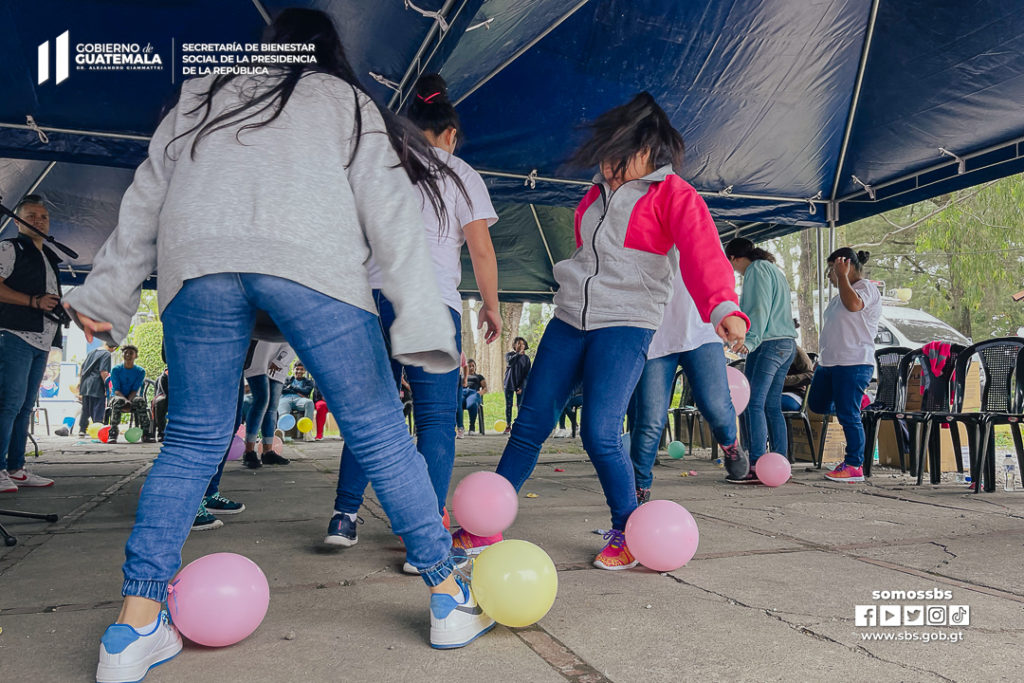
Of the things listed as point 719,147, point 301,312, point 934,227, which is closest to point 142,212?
point 301,312

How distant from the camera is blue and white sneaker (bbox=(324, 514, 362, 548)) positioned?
9.80 ft

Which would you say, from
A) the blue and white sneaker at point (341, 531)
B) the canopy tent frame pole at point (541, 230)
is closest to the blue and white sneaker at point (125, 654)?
the blue and white sneaker at point (341, 531)

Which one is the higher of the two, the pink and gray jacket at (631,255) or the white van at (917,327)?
the white van at (917,327)

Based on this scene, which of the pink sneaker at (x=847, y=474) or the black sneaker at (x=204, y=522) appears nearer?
the black sneaker at (x=204, y=522)

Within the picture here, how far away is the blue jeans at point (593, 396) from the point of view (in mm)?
2754

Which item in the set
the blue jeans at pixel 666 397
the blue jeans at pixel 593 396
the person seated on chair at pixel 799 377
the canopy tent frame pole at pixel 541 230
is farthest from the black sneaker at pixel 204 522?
the canopy tent frame pole at pixel 541 230

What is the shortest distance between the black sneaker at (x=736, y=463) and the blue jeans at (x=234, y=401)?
395 centimetres

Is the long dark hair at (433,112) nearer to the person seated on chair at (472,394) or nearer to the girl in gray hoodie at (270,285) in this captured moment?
the girl in gray hoodie at (270,285)

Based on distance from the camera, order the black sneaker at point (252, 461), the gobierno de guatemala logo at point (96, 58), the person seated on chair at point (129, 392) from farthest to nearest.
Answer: the person seated on chair at point (129, 392), the black sneaker at point (252, 461), the gobierno de guatemala logo at point (96, 58)

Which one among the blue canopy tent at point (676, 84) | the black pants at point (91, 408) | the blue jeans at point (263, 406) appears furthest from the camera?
the black pants at point (91, 408)

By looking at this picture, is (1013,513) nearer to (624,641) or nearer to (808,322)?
(624,641)

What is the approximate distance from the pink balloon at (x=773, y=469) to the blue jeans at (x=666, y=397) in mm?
769

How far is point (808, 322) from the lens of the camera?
80.8 feet

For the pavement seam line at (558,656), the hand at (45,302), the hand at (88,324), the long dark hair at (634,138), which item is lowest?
the pavement seam line at (558,656)
